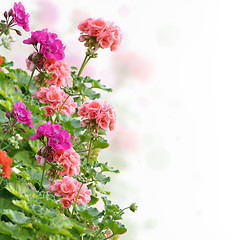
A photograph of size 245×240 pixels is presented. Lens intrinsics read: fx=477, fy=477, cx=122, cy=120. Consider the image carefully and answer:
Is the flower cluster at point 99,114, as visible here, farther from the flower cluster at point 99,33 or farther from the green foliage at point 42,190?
the flower cluster at point 99,33

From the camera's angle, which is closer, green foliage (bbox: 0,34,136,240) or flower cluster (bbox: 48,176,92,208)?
green foliage (bbox: 0,34,136,240)

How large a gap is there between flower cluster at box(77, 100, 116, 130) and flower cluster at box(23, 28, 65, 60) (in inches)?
11.7

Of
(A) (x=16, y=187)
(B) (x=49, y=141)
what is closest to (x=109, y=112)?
(B) (x=49, y=141)

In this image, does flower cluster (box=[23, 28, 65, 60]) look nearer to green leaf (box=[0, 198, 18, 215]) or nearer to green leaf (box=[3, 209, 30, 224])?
green leaf (box=[0, 198, 18, 215])

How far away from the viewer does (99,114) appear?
1.98m

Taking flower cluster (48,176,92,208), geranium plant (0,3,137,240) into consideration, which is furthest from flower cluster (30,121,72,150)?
flower cluster (48,176,92,208)

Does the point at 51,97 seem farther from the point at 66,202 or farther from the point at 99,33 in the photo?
the point at 66,202

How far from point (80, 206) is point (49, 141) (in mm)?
312

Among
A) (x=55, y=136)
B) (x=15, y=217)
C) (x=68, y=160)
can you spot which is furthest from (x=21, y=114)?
(x=15, y=217)

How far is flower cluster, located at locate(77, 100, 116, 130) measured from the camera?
6.50 ft

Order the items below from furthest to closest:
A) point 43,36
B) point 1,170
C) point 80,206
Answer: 1. point 43,36
2. point 80,206
3. point 1,170

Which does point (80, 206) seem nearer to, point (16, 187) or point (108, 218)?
point (108, 218)

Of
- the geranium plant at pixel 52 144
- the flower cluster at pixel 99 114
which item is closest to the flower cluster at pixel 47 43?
the geranium plant at pixel 52 144

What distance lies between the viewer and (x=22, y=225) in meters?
1.63
